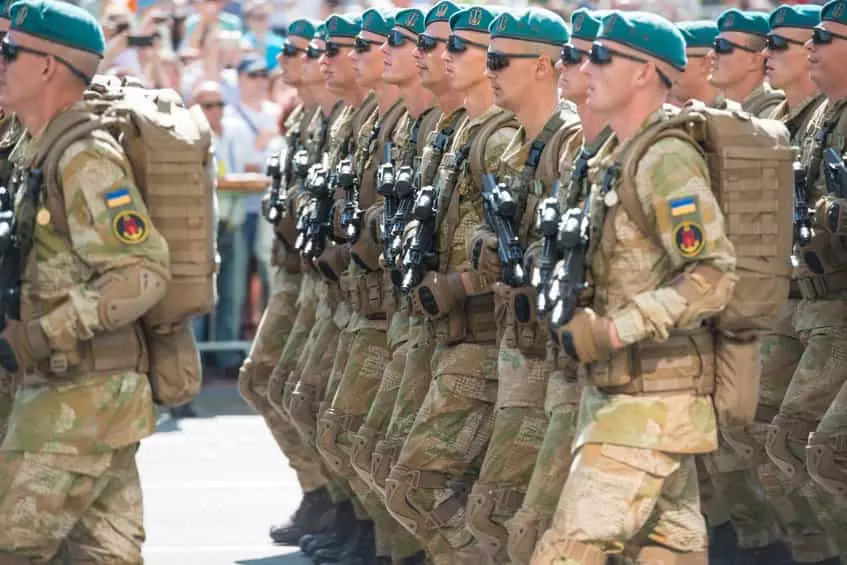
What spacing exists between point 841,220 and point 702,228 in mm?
2353

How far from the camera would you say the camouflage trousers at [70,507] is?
8.15 metres

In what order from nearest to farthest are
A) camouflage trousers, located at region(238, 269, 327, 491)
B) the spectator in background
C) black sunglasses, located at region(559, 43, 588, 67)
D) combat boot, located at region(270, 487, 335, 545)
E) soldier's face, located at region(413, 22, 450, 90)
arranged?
black sunglasses, located at region(559, 43, 588, 67)
soldier's face, located at region(413, 22, 450, 90)
combat boot, located at region(270, 487, 335, 545)
camouflage trousers, located at region(238, 269, 327, 491)
the spectator in background

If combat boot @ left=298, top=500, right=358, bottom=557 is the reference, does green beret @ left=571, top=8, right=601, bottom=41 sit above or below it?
above

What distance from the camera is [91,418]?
8.25m

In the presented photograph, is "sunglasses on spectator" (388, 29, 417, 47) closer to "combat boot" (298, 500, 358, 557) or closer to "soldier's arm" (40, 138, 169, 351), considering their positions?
"combat boot" (298, 500, 358, 557)

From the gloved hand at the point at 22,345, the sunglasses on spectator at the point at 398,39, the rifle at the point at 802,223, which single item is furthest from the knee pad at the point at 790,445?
the gloved hand at the point at 22,345

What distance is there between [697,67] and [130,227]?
430 centimetres

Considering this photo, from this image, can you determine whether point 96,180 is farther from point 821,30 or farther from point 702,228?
point 821,30

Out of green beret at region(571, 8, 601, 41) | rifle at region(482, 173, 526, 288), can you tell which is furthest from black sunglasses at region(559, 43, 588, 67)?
rifle at region(482, 173, 526, 288)

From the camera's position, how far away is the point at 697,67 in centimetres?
1163

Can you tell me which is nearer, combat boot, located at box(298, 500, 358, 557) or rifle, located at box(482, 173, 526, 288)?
rifle, located at box(482, 173, 526, 288)

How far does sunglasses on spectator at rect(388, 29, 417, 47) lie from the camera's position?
11391mm

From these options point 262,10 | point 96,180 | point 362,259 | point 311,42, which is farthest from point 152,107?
point 262,10

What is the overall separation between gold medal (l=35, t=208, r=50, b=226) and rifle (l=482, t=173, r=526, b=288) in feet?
5.77
